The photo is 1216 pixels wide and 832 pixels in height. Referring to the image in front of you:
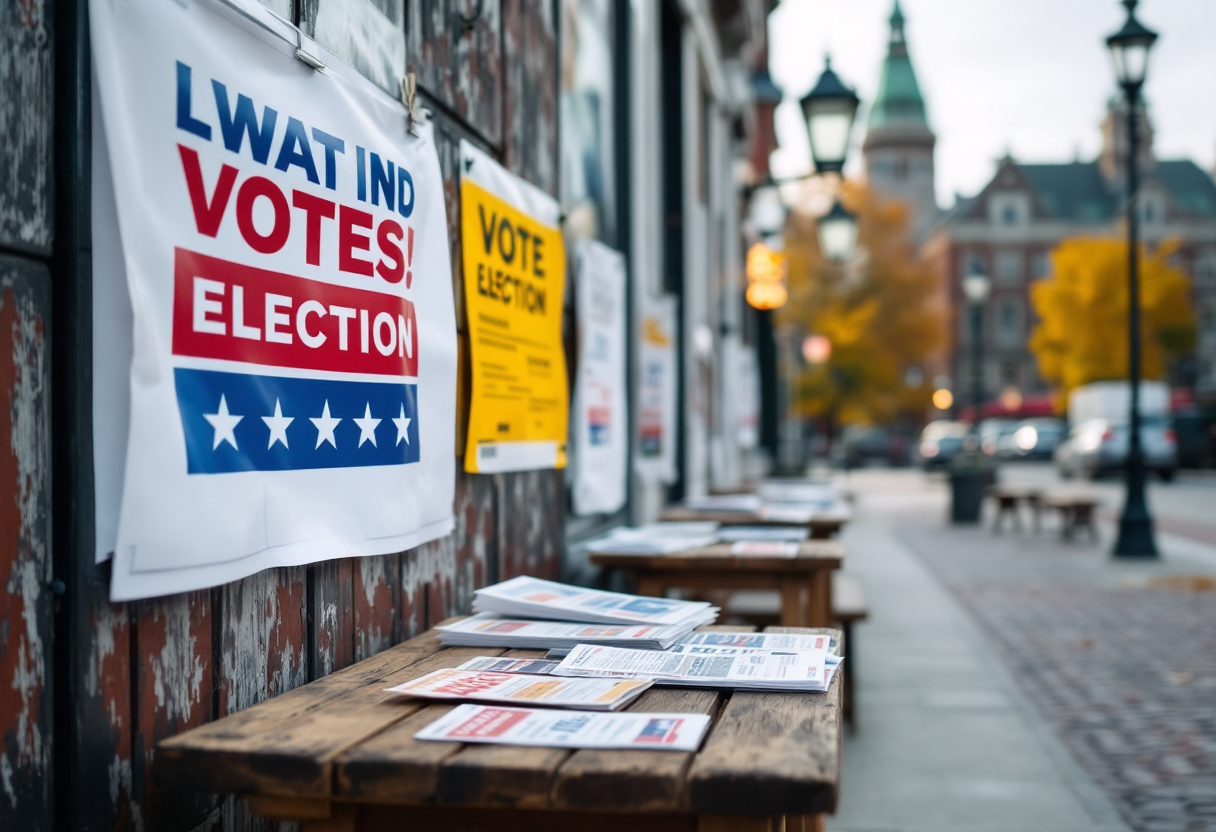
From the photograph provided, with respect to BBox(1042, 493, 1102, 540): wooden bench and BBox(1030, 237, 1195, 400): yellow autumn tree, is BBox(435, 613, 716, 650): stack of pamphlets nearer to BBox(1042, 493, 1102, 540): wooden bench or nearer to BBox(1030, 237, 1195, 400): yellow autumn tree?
BBox(1042, 493, 1102, 540): wooden bench

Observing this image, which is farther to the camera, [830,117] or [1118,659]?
[830,117]

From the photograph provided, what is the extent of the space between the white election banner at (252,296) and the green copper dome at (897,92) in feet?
294

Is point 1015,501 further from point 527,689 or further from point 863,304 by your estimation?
point 863,304

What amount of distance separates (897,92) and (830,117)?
84395mm

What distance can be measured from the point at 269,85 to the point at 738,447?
11.9m

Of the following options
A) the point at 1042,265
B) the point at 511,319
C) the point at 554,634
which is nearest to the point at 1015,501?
the point at 511,319

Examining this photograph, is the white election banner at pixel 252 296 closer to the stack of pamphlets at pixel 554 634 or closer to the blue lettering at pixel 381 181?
the blue lettering at pixel 381 181

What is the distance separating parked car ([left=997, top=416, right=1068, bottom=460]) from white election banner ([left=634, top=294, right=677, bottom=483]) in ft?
134

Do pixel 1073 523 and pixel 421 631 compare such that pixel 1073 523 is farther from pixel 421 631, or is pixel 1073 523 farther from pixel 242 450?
pixel 242 450

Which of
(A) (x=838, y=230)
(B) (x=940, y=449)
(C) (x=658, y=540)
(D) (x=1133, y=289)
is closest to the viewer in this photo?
(C) (x=658, y=540)

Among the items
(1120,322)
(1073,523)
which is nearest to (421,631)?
(1073,523)

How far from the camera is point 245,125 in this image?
74.7 inches

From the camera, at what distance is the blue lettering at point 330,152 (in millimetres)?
2139

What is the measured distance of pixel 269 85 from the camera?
6.51ft
